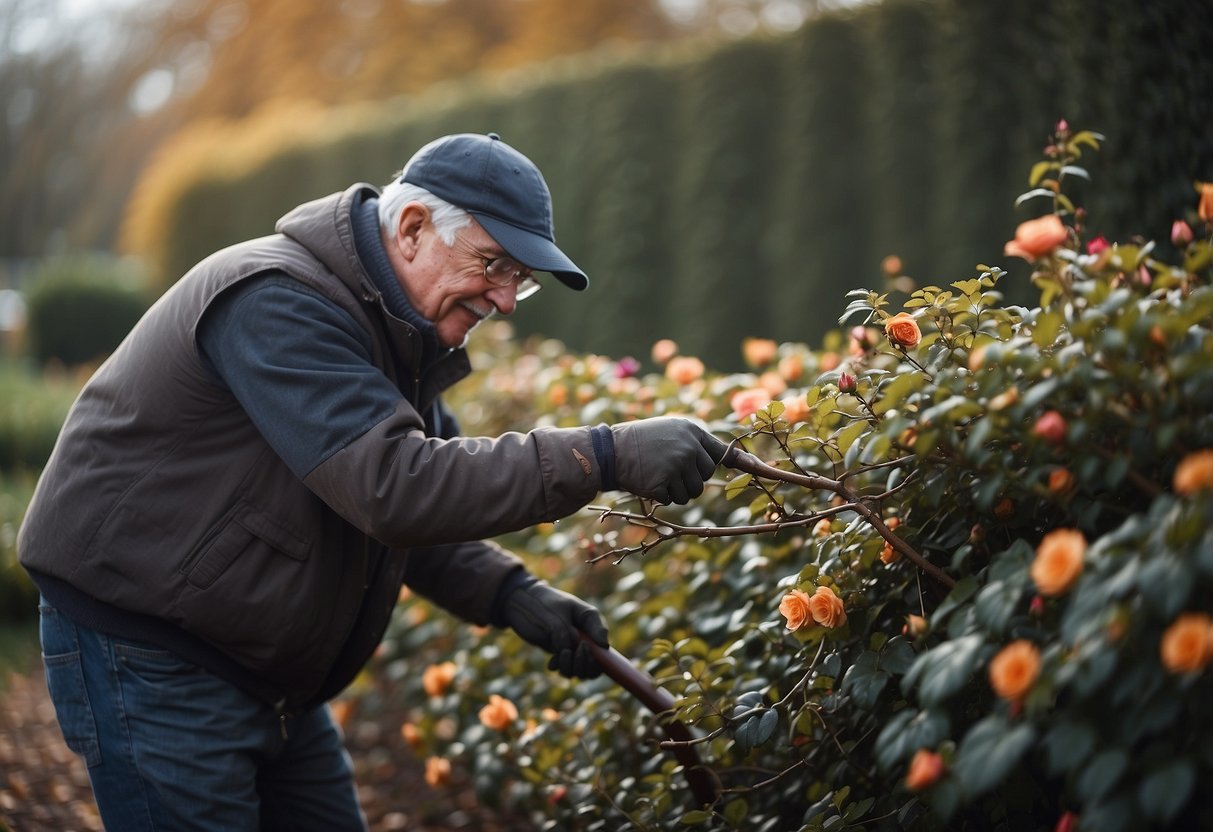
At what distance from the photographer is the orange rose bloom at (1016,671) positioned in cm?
117

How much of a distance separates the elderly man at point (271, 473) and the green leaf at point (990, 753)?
64cm

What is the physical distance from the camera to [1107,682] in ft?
4.03

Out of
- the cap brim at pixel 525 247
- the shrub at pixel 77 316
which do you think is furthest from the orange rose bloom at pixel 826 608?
the shrub at pixel 77 316

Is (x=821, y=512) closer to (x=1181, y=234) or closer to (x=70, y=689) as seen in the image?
(x=1181, y=234)

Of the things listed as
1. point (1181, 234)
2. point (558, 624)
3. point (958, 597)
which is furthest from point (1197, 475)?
point (558, 624)

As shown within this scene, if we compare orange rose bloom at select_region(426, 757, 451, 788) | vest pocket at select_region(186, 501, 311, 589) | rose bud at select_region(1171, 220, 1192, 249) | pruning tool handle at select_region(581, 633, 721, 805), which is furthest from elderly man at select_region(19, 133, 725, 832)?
rose bud at select_region(1171, 220, 1192, 249)

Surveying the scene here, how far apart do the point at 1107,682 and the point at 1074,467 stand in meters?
0.29

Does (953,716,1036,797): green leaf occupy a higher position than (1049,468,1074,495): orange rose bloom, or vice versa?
(1049,468,1074,495): orange rose bloom

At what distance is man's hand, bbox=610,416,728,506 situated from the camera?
1.72 m

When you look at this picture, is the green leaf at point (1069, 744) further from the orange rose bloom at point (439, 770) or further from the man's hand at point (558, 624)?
the orange rose bloom at point (439, 770)

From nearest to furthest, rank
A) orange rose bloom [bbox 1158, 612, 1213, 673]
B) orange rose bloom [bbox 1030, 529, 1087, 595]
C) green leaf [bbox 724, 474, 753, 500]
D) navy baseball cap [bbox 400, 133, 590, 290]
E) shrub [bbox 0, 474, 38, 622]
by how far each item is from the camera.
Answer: orange rose bloom [bbox 1158, 612, 1213, 673] → orange rose bloom [bbox 1030, 529, 1087, 595] → green leaf [bbox 724, 474, 753, 500] → navy baseball cap [bbox 400, 133, 590, 290] → shrub [bbox 0, 474, 38, 622]

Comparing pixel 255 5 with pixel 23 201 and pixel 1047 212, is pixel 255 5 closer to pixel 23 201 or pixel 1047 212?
pixel 23 201

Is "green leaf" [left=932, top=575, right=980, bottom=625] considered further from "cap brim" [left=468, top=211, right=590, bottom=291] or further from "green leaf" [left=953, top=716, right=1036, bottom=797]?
"cap brim" [left=468, top=211, right=590, bottom=291]

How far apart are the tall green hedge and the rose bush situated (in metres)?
0.44
